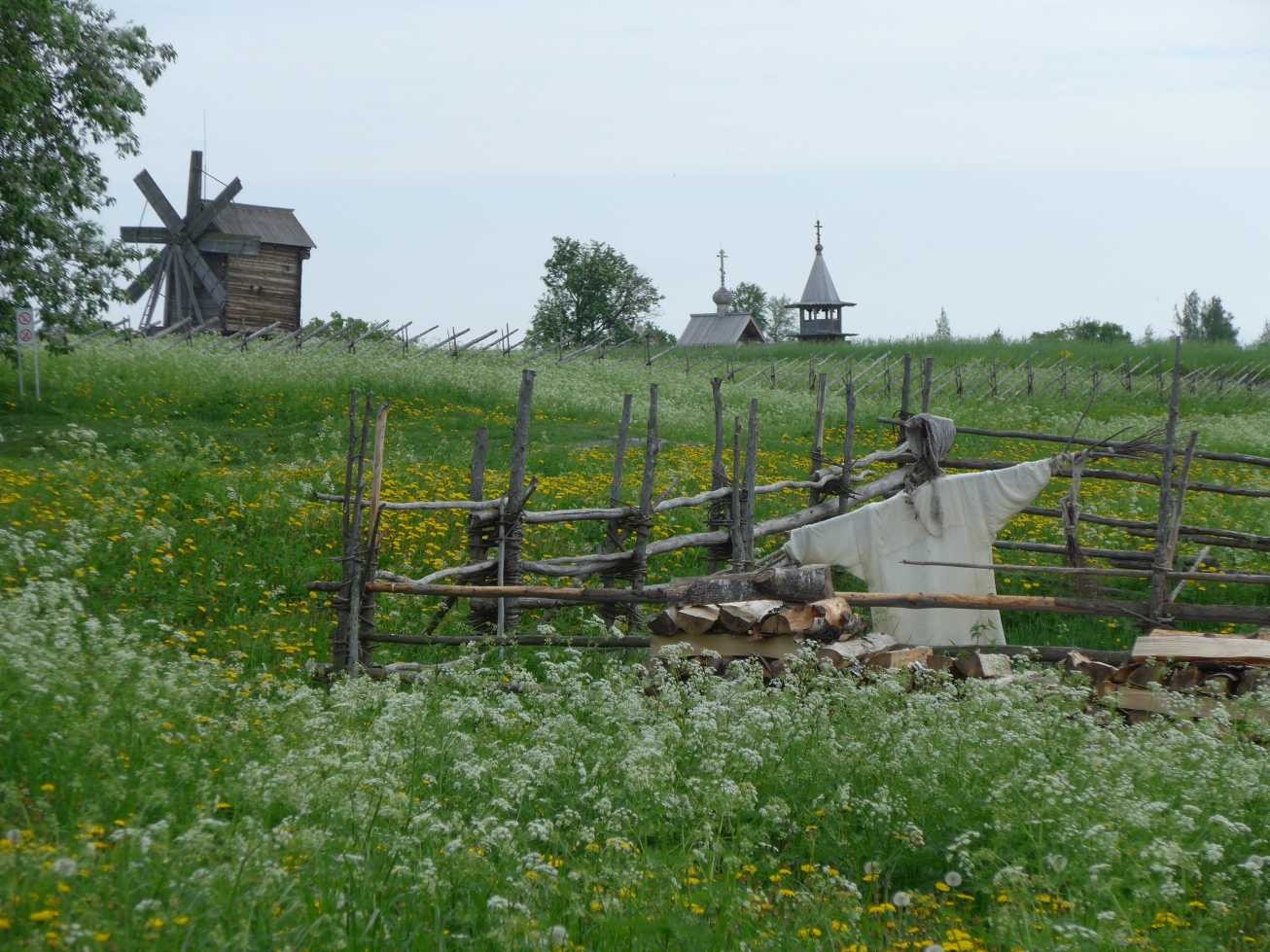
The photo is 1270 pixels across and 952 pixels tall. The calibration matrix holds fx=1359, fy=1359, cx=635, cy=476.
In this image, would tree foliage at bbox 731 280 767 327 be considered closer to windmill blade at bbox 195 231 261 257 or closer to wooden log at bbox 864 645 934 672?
windmill blade at bbox 195 231 261 257

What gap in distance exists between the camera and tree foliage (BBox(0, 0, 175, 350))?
17922mm

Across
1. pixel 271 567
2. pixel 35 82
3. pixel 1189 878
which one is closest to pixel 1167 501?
pixel 1189 878

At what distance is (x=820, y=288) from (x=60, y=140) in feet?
151

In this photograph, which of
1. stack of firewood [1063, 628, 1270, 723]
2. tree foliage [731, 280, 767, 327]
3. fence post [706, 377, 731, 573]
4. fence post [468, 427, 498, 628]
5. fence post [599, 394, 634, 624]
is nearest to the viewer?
stack of firewood [1063, 628, 1270, 723]

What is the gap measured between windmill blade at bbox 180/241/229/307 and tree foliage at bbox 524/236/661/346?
30.5m

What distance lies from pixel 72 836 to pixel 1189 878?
3851 mm

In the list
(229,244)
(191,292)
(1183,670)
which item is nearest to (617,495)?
(1183,670)

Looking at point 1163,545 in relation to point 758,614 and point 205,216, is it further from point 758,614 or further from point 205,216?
point 205,216

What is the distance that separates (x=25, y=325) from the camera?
1917 cm

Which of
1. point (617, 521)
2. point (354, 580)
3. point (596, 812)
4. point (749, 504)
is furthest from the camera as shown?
point (749, 504)

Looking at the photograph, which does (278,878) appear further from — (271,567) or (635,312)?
(635,312)

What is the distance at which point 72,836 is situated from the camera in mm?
3922

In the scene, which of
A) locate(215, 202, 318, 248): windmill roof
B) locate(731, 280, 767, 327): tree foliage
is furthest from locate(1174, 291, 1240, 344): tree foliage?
locate(215, 202, 318, 248): windmill roof

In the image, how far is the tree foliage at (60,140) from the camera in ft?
58.8
